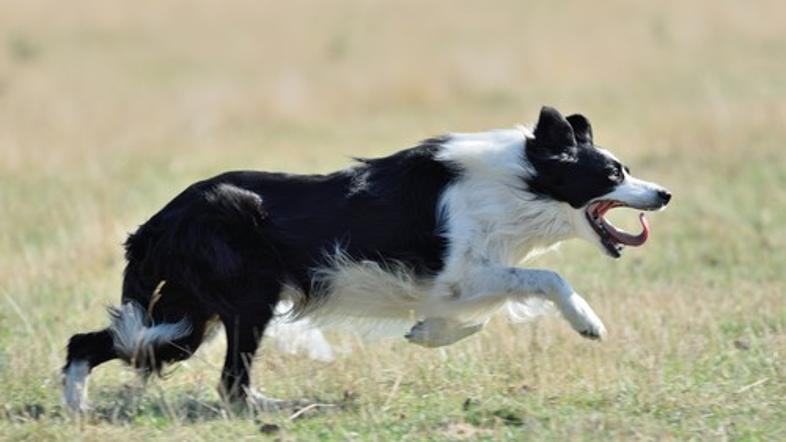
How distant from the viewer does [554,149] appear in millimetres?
7766

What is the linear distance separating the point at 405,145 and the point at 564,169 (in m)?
10.2

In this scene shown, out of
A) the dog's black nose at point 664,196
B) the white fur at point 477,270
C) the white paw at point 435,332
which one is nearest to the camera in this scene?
the white fur at point 477,270

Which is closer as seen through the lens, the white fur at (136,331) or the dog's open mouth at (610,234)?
the white fur at (136,331)

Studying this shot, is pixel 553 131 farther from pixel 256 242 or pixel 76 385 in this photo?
pixel 76 385

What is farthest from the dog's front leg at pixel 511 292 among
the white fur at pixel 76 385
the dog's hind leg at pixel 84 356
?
the white fur at pixel 76 385

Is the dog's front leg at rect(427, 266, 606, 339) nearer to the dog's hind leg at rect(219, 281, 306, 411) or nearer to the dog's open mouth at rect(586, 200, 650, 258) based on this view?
the dog's open mouth at rect(586, 200, 650, 258)

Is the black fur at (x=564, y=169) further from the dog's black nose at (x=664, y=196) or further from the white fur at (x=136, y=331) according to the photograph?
the white fur at (x=136, y=331)

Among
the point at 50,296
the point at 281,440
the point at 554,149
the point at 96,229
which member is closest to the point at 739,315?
the point at 554,149

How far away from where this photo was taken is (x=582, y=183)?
7742 millimetres

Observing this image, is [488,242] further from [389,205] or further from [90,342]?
[90,342]

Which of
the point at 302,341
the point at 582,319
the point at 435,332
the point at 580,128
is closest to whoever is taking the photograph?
the point at 582,319

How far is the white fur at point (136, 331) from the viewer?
7.29 m

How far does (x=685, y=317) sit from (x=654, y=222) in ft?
12.9

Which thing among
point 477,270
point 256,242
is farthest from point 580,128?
point 256,242
